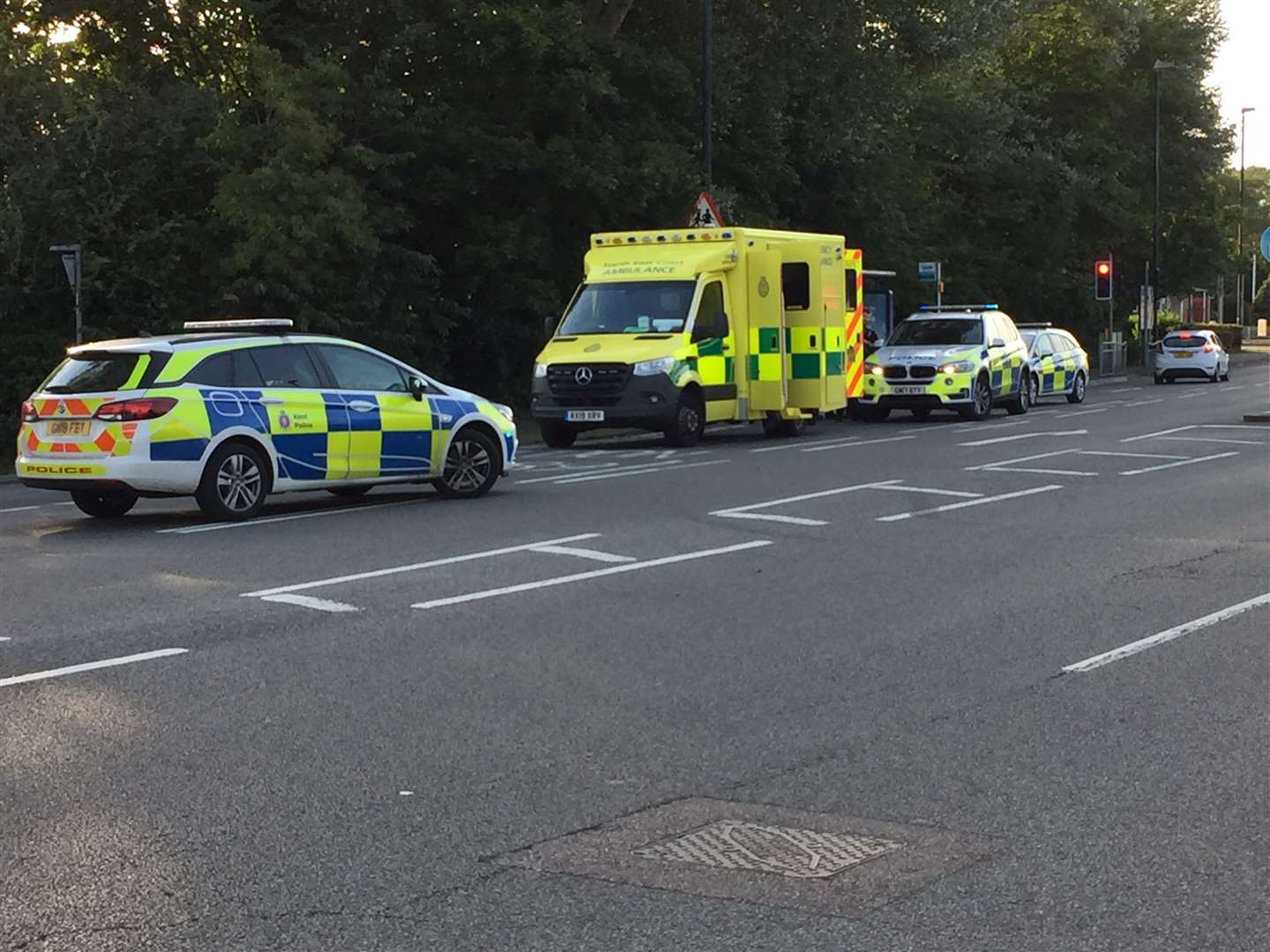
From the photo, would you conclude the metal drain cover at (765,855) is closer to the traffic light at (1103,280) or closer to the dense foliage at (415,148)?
the dense foliage at (415,148)

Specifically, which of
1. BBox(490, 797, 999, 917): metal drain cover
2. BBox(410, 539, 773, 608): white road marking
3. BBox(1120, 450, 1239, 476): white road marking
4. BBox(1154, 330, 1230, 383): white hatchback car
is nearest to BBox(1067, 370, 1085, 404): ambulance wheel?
BBox(1154, 330, 1230, 383): white hatchback car

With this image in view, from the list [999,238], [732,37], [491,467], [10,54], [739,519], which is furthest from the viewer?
[999,238]

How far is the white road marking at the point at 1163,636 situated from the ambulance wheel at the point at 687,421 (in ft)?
43.1

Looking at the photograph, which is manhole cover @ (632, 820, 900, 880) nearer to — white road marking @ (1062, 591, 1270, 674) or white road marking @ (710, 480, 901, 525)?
white road marking @ (1062, 591, 1270, 674)

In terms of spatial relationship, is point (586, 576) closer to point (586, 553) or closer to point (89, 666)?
point (586, 553)

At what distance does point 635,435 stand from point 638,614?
16971 mm

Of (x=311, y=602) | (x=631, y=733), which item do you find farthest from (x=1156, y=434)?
(x=631, y=733)

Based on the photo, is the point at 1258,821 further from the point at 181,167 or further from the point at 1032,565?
the point at 181,167

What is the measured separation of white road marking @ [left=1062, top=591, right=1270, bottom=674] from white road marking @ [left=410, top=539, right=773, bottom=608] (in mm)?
3417

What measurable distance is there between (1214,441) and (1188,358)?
24478 mm

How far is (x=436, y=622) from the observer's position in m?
9.57

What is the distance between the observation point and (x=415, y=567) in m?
11.7

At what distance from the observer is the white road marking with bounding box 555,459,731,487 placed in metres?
18.2

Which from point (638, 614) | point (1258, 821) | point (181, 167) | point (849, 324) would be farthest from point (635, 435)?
point (1258, 821)
